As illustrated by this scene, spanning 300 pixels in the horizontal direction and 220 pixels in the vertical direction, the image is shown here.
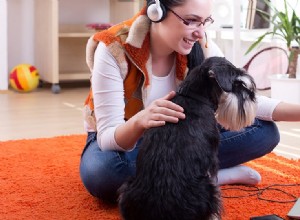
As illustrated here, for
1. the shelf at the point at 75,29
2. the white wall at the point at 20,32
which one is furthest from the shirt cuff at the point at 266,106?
Answer: the white wall at the point at 20,32

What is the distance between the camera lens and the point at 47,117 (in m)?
3.23

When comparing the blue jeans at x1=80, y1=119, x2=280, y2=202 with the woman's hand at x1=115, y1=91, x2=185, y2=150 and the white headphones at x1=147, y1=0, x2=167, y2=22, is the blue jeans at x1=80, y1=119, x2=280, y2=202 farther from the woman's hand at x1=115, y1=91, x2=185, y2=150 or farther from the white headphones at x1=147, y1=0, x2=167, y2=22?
the white headphones at x1=147, y1=0, x2=167, y2=22

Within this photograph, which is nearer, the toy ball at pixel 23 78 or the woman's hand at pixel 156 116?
the woman's hand at pixel 156 116

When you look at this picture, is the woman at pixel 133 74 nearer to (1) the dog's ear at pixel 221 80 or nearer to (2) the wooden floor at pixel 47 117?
(1) the dog's ear at pixel 221 80

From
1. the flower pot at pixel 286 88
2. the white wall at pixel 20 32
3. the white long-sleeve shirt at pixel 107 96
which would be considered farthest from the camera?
the white wall at pixel 20 32

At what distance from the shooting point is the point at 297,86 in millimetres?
3242

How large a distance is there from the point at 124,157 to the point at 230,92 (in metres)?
0.47

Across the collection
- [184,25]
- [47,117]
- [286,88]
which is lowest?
[47,117]

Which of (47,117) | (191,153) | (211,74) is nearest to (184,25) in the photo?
(211,74)

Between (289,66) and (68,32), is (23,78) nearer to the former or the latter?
(68,32)

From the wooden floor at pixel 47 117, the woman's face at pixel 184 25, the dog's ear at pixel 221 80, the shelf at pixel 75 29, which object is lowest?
the wooden floor at pixel 47 117

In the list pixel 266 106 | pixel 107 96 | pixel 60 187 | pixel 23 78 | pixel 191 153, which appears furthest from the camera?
pixel 23 78

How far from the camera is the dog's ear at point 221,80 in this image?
51.4 inches

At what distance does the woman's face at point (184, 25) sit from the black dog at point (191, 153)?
0.51 feet
